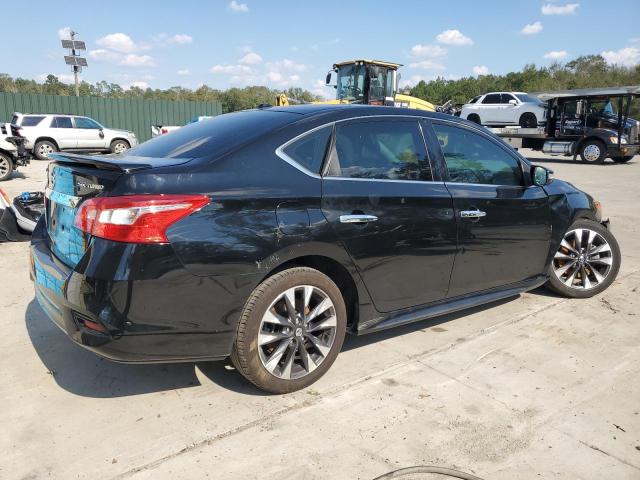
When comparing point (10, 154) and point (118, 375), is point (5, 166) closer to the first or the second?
point (10, 154)

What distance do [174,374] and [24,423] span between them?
85 cm

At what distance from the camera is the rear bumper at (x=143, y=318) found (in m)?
2.49

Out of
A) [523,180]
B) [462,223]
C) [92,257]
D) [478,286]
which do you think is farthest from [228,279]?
[523,180]

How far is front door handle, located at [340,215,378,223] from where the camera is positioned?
3.05 meters

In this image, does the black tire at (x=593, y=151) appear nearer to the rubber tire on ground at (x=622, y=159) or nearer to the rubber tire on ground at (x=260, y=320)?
the rubber tire on ground at (x=622, y=159)

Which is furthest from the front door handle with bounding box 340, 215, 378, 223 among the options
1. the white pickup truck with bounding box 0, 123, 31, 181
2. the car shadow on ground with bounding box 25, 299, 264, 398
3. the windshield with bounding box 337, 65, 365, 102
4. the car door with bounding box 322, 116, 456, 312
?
the windshield with bounding box 337, 65, 365, 102

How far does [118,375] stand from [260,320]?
1.12m

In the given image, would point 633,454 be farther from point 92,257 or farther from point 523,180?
point 92,257

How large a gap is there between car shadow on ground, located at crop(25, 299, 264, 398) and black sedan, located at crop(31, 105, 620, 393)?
45 centimetres

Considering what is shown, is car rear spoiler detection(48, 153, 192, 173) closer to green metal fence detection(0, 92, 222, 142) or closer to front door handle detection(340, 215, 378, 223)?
front door handle detection(340, 215, 378, 223)

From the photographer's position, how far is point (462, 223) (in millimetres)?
3648

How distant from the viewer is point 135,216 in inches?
97.5

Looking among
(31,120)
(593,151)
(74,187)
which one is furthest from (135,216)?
(593,151)

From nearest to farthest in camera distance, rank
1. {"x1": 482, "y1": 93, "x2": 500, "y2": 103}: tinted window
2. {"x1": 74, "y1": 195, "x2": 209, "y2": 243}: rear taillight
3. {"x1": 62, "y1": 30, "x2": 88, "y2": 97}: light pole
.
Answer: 1. {"x1": 74, "y1": 195, "x2": 209, "y2": 243}: rear taillight
2. {"x1": 482, "y1": 93, "x2": 500, "y2": 103}: tinted window
3. {"x1": 62, "y1": 30, "x2": 88, "y2": 97}: light pole
